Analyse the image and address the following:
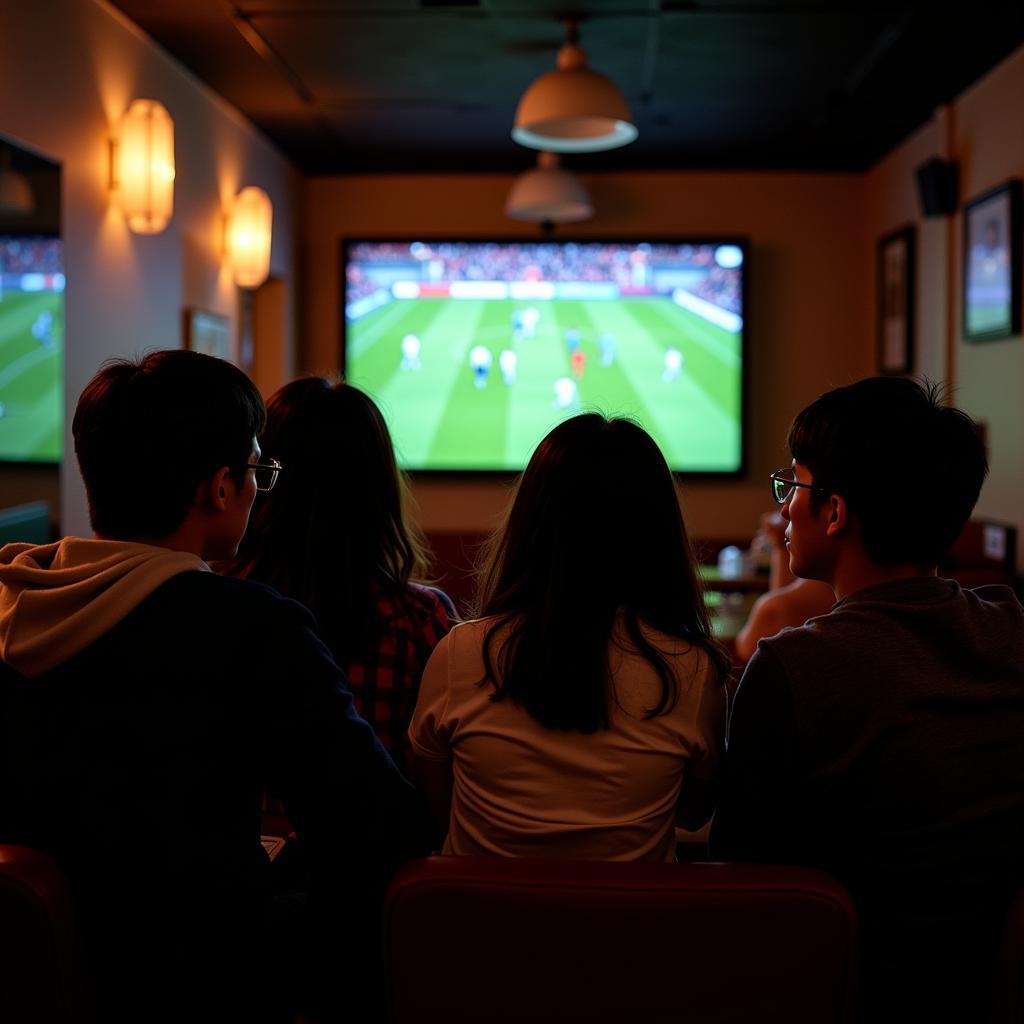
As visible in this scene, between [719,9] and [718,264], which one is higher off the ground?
[719,9]

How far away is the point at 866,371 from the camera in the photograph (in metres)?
6.26

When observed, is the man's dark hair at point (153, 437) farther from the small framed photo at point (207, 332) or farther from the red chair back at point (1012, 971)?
the small framed photo at point (207, 332)

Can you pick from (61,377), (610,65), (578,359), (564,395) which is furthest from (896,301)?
(61,377)

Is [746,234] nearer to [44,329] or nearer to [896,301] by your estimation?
[896,301]

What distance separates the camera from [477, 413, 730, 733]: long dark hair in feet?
4.30

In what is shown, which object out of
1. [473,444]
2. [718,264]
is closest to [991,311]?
[718,264]

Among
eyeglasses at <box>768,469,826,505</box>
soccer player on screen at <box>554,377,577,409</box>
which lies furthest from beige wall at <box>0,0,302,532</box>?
eyeglasses at <box>768,469,826,505</box>

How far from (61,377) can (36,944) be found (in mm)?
2451

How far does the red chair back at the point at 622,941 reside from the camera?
1.05 m

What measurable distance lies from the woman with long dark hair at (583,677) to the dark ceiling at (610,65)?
9.04 ft

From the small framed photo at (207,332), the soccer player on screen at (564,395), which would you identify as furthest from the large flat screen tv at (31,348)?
the soccer player on screen at (564,395)

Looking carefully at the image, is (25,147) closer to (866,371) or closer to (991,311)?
(991,311)

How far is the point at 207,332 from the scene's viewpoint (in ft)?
15.4

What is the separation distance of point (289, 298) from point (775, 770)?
16.9ft
